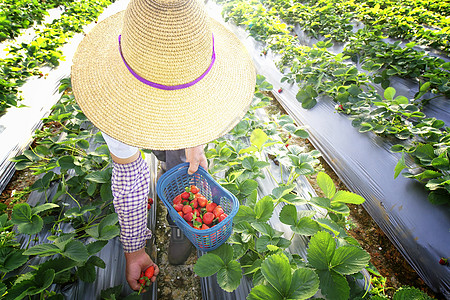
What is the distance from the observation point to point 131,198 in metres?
1.17

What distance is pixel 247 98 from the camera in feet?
3.51

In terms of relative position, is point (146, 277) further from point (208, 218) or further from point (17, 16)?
point (17, 16)

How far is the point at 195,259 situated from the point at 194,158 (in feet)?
2.56

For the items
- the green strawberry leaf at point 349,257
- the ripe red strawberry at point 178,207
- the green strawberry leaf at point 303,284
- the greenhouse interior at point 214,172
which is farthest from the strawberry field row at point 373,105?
the ripe red strawberry at point 178,207

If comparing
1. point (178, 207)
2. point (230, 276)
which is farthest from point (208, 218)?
point (230, 276)

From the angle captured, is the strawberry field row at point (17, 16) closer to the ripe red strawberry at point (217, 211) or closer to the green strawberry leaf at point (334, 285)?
the ripe red strawberry at point (217, 211)

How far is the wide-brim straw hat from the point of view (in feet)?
2.59

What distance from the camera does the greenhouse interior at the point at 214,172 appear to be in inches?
35.3

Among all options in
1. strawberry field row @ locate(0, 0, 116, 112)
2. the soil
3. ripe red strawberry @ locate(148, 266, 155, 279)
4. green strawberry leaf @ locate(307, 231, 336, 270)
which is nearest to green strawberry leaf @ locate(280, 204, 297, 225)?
green strawberry leaf @ locate(307, 231, 336, 270)

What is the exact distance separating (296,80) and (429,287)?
230 centimetres

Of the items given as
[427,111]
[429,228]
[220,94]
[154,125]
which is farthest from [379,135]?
[154,125]

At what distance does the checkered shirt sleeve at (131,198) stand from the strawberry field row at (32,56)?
6.62ft

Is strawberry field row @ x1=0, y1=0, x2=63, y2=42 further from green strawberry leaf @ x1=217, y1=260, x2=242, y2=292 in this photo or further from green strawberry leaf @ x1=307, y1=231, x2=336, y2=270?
green strawberry leaf @ x1=307, y1=231, x2=336, y2=270

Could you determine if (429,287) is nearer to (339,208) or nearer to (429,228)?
(429,228)
